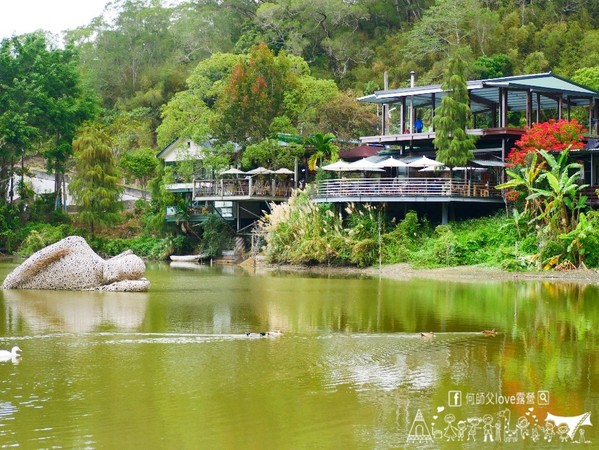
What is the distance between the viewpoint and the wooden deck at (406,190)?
42.6 m

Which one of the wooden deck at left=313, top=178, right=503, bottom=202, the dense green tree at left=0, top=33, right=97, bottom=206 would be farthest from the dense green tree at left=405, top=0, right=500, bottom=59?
the wooden deck at left=313, top=178, right=503, bottom=202

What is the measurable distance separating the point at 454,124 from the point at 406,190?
3556mm

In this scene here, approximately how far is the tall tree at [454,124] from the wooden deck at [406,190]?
1.12 meters

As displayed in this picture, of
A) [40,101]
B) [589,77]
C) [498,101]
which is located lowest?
[498,101]

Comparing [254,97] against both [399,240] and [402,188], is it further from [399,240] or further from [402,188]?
[399,240]

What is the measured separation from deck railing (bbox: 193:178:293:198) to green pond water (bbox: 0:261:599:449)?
24.5 meters

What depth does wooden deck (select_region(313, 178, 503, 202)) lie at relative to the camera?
4259 centimetres

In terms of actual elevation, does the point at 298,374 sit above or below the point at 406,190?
below

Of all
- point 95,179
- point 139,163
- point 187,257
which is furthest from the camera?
point 139,163

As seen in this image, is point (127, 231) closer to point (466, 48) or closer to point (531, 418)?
point (466, 48)

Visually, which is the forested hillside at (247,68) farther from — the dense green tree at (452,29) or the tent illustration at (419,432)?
the tent illustration at (419,432)

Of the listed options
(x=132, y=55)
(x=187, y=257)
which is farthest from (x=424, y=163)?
(x=132, y=55)

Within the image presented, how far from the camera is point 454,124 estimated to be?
4338 centimetres

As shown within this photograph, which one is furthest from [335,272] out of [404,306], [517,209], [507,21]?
[507,21]
